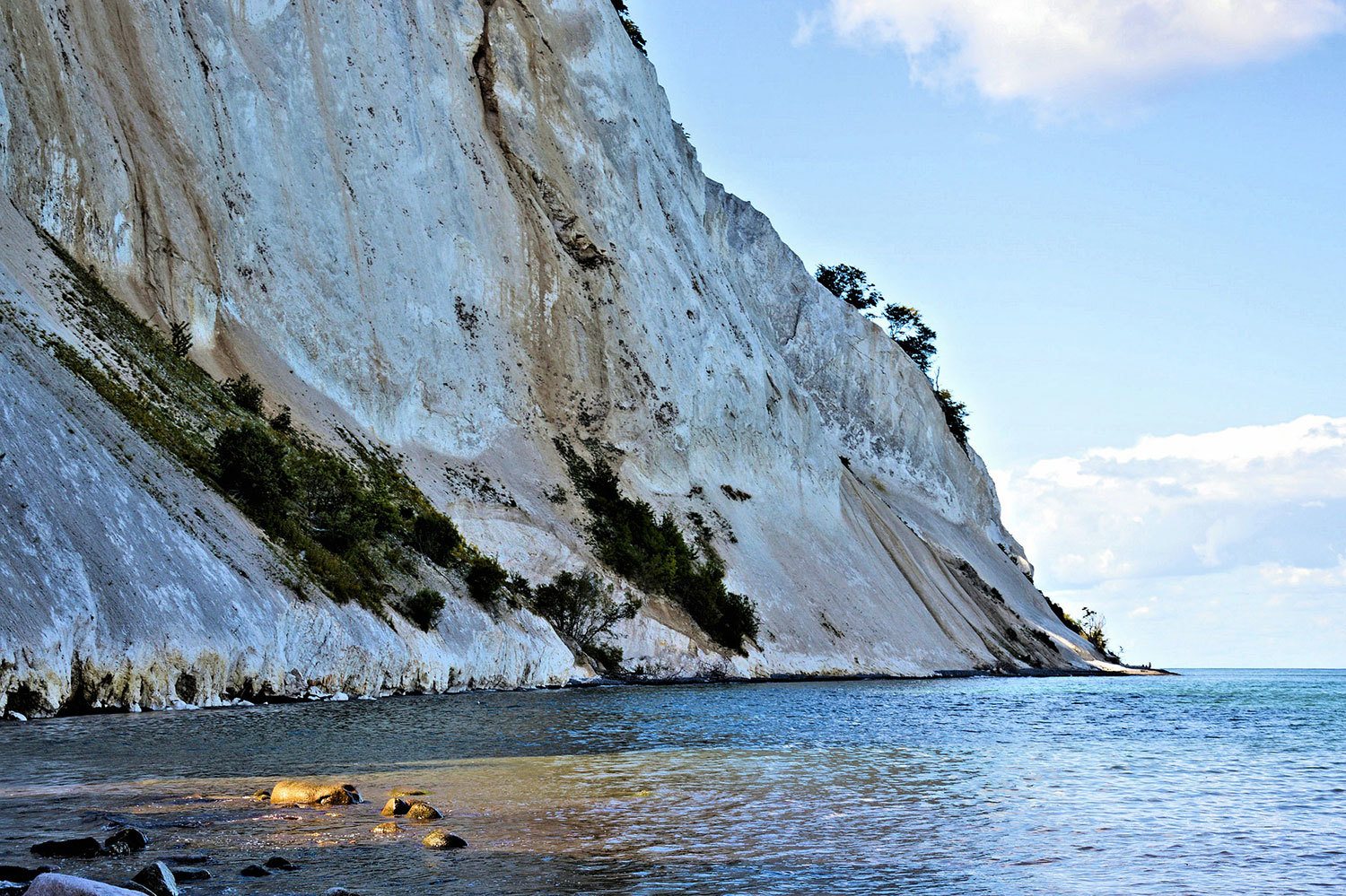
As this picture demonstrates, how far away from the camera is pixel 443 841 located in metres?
11.7

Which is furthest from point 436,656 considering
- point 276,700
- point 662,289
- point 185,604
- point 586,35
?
point 586,35

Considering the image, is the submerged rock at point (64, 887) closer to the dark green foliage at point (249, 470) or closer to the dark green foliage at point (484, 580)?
the dark green foliage at point (249, 470)

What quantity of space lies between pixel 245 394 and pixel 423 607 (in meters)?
9.30

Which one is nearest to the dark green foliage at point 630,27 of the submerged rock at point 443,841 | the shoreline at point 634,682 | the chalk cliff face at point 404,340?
the chalk cliff face at point 404,340

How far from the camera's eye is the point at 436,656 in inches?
1369

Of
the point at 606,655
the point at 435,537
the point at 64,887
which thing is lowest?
the point at 64,887

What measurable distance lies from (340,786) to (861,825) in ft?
18.5

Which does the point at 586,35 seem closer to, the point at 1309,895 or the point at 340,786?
the point at 340,786

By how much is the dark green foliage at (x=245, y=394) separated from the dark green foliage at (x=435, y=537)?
5941 mm

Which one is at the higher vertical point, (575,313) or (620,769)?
(575,313)

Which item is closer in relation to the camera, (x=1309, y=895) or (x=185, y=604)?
(x=1309, y=895)

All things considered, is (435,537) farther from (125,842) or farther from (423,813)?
(125,842)

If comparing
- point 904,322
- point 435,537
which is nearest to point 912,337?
point 904,322

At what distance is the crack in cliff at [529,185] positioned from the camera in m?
58.6
